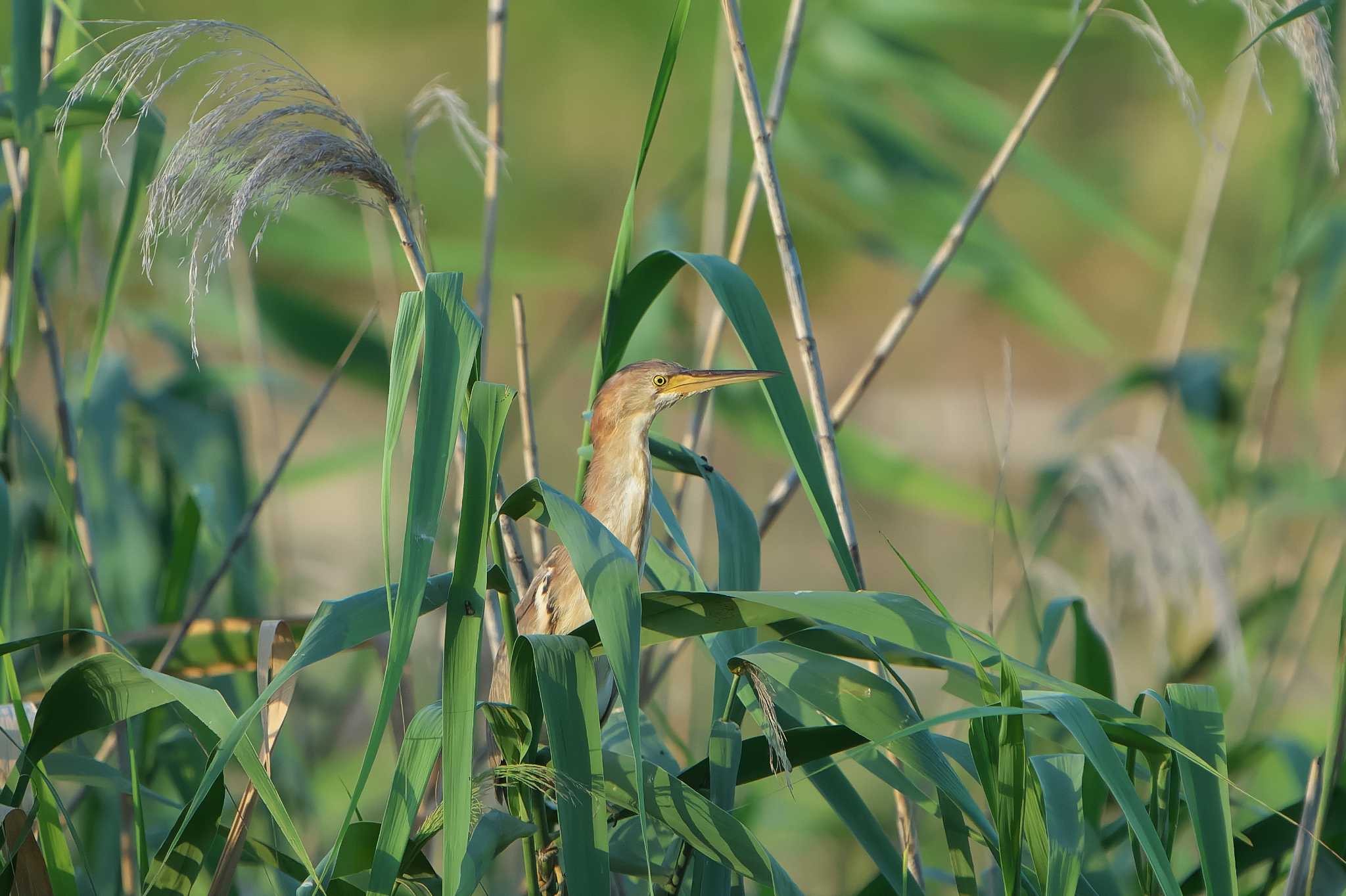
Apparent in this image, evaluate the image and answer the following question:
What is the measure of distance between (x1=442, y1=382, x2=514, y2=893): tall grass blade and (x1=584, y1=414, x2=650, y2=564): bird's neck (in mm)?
487

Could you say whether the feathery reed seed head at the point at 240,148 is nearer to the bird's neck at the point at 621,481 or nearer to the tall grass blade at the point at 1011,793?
the bird's neck at the point at 621,481

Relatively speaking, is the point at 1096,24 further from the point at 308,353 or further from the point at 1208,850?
the point at 1208,850

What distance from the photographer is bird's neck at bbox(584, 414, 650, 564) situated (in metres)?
1.34

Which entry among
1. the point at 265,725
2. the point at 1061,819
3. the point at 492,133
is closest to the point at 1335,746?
the point at 1061,819

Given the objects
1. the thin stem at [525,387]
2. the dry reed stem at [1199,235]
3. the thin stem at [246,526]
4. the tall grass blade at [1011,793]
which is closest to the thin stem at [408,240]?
the thin stem at [525,387]

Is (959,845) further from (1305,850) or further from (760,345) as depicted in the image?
(760,345)

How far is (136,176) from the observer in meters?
1.25

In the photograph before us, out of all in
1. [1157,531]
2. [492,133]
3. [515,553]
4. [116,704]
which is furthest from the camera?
[1157,531]

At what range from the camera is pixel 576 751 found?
834 mm

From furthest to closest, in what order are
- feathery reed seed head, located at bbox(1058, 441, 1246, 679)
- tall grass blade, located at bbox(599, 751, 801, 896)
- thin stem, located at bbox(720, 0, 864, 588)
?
feathery reed seed head, located at bbox(1058, 441, 1246, 679) → thin stem, located at bbox(720, 0, 864, 588) → tall grass blade, located at bbox(599, 751, 801, 896)

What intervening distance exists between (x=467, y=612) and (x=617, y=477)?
0.58 metres

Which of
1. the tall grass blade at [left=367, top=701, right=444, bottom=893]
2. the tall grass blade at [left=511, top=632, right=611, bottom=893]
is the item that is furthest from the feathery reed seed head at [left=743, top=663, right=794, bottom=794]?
the tall grass blade at [left=367, top=701, right=444, bottom=893]

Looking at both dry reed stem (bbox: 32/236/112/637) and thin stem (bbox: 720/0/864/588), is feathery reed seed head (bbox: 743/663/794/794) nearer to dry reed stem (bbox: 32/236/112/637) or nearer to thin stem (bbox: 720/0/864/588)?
thin stem (bbox: 720/0/864/588)

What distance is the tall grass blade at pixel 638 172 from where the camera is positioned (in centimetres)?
104
